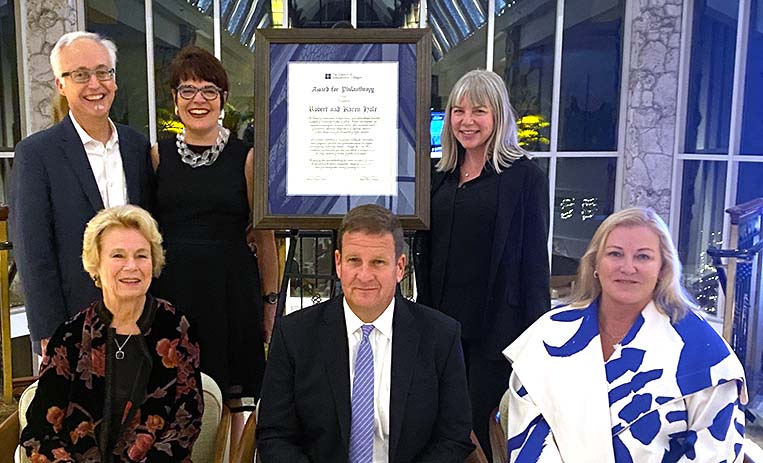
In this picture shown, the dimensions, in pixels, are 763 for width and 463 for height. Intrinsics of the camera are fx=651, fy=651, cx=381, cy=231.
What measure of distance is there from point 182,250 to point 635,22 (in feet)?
13.8

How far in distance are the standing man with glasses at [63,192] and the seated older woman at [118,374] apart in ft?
1.16

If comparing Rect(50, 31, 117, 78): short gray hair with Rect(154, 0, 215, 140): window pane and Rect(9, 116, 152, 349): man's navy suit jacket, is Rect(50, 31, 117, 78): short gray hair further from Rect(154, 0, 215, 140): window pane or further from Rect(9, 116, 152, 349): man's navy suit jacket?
Rect(154, 0, 215, 140): window pane

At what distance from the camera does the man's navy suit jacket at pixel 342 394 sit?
1.73 metres

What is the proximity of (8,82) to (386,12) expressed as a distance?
295 centimetres

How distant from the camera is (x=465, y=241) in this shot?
2.24m

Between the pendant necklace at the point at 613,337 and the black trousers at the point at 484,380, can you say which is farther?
the black trousers at the point at 484,380

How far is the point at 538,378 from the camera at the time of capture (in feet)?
5.67

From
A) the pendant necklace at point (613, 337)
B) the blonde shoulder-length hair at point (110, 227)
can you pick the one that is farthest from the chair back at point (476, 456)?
the blonde shoulder-length hair at point (110, 227)

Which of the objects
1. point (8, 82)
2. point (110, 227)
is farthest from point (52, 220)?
point (8, 82)

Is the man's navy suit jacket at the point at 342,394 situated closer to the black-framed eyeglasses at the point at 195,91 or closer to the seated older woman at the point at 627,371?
the seated older woman at the point at 627,371

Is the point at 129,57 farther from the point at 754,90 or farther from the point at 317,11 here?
the point at 754,90

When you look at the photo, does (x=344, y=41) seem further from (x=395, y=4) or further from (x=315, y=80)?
(x=395, y=4)

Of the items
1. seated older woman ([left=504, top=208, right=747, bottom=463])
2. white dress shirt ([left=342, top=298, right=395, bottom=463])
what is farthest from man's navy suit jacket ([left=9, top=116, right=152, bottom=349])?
seated older woman ([left=504, top=208, right=747, bottom=463])

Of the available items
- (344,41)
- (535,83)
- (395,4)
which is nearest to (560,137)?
(535,83)
